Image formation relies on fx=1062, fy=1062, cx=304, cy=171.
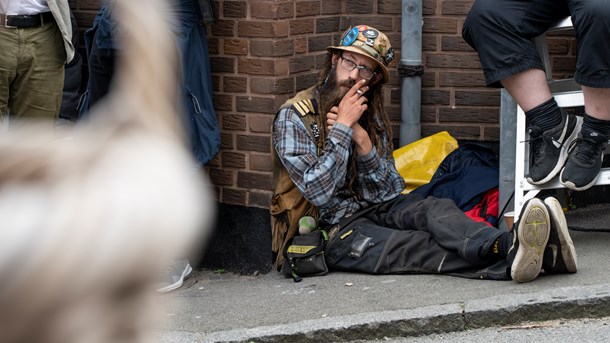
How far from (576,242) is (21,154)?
5.40 meters

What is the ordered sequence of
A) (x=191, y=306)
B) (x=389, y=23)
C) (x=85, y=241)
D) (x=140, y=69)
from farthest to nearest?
(x=389, y=23) < (x=191, y=306) < (x=140, y=69) < (x=85, y=241)

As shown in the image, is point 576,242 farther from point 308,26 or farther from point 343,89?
point 308,26

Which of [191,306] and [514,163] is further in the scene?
[514,163]

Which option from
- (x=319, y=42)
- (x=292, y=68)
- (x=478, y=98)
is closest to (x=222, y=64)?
(x=292, y=68)

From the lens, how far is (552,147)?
18.2 ft

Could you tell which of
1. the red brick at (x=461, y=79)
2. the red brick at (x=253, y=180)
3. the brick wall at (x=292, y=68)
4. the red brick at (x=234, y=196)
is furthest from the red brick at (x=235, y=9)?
the red brick at (x=461, y=79)

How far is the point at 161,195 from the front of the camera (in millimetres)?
770

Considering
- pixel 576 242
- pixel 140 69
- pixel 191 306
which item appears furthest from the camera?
pixel 576 242

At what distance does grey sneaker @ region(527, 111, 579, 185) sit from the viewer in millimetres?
5543

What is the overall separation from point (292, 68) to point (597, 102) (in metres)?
1.70

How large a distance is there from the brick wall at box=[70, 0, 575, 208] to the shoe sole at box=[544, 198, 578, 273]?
154 cm

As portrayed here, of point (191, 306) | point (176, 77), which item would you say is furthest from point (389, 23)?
point (176, 77)

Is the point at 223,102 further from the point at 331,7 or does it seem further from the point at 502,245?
the point at 502,245

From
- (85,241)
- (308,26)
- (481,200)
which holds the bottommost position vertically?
(481,200)
